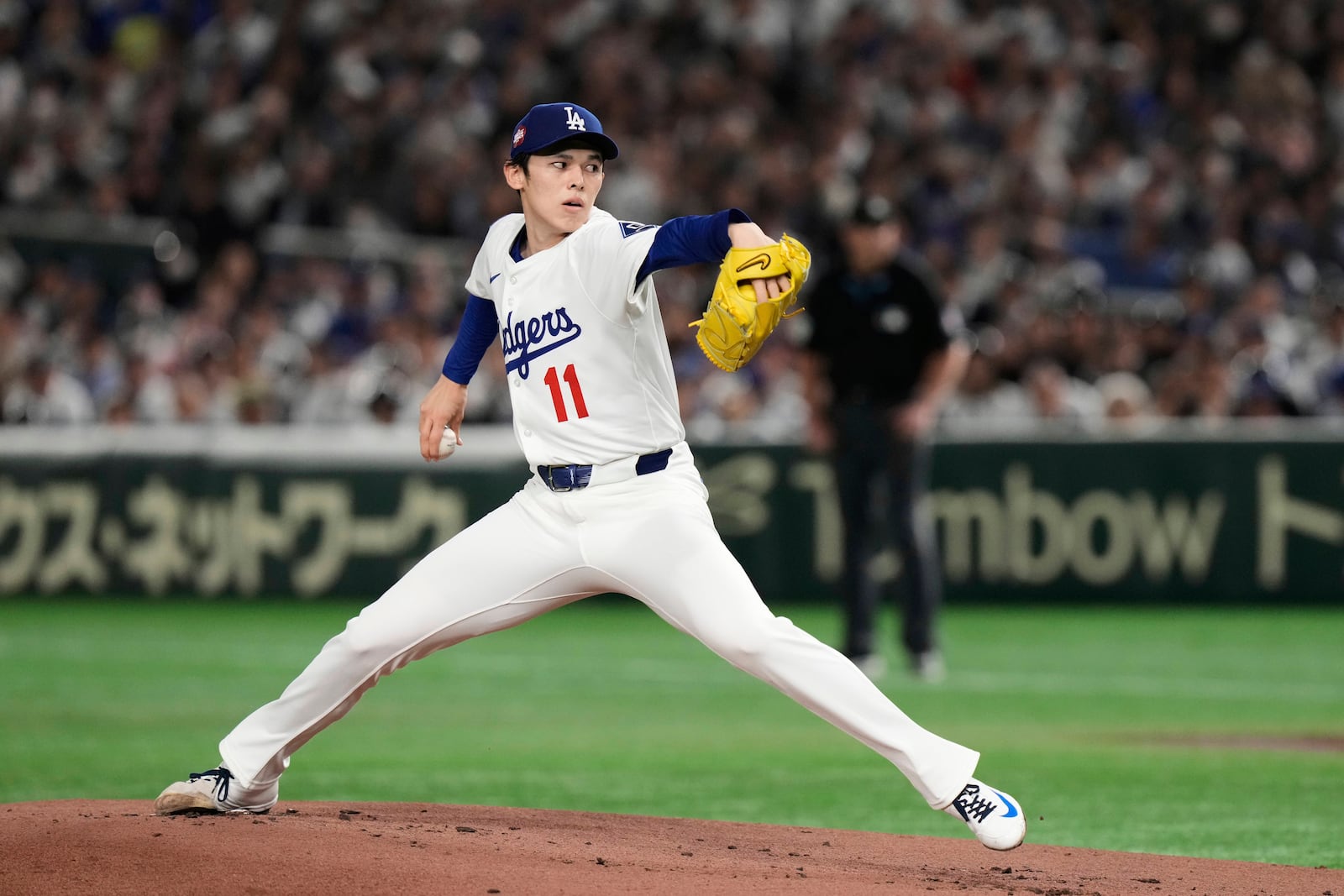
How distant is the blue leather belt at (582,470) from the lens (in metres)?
5.08

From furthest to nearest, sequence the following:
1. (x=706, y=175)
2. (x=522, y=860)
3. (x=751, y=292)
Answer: (x=706, y=175) → (x=522, y=860) → (x=751, y=292)

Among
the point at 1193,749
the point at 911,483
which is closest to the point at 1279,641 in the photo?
the point at 911,483

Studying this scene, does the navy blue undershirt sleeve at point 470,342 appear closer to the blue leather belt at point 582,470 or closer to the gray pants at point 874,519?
→ the blue leather belt at point 582,470

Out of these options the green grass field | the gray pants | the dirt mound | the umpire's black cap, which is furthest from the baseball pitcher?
the gray pants

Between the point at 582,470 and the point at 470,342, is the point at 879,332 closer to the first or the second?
the point at 470,342

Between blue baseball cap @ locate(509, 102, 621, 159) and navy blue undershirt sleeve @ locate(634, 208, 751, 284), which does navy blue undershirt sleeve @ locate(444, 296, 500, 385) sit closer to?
blue baseball cap @ locate(509, 102, 621, 159)

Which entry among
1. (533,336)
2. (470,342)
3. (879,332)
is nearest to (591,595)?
(533,336)

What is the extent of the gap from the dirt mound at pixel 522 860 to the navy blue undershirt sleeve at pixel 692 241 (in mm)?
1525

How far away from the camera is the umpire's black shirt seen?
33.3 feet

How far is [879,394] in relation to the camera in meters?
10.2

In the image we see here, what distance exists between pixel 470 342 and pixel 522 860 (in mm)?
1610

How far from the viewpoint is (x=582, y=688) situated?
1005 centimetres

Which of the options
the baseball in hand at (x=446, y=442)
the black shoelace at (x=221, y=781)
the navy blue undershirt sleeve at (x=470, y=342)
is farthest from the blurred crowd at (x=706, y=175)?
the black shoelace at (x=221, y=781)

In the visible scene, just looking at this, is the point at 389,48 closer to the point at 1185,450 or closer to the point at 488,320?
the point at 1185,450
